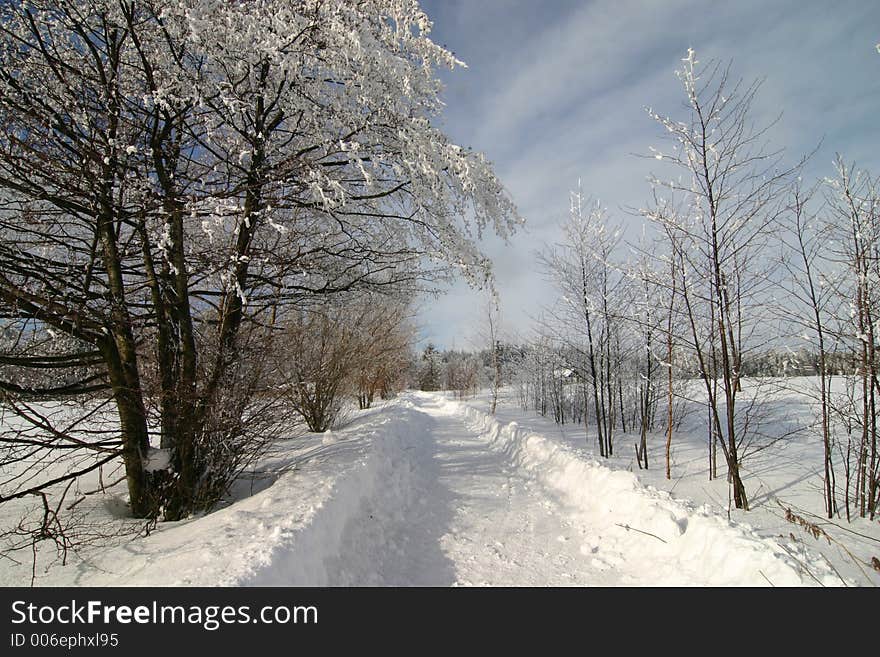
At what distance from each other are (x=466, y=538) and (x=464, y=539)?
0.11 feet

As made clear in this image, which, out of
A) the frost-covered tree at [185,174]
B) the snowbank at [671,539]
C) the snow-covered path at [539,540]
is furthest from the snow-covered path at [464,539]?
the frost-covered tree at [185,174]

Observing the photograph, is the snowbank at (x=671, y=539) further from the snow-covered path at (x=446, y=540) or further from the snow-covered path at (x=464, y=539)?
the snow-covered path at (x=464, y=539)

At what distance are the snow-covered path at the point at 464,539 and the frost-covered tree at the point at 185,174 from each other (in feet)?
7.70

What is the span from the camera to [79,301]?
4156 millimetres

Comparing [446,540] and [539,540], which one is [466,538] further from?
[539,540]

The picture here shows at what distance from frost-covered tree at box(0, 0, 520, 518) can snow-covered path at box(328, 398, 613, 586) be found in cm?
235

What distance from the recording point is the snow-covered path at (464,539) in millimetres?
3189

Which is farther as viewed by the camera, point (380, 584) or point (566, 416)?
point (566, 416)

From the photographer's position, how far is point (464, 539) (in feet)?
12.8

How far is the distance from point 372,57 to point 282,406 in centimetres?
458

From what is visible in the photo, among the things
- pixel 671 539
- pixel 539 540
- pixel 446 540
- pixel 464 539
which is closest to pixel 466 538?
pixel 464 539
